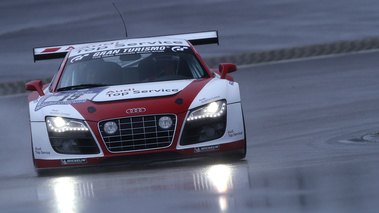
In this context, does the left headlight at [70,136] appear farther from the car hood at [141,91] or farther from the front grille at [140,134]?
the car hood at [141,91]

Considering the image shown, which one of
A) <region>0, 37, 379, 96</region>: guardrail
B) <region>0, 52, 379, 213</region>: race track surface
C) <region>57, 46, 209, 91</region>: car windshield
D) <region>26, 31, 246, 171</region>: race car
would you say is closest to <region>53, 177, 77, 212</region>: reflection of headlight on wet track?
<region>0, 52, 379, 213</region>: race track surface

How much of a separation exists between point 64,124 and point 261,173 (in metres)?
1.87

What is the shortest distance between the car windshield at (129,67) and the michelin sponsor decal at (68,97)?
0.27 m

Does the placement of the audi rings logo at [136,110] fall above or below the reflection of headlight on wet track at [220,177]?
above

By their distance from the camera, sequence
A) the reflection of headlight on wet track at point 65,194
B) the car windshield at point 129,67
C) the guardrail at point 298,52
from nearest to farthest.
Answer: the reflection of headlight on wet track at point 65,194, the car windshield at point 129,67, the guardrail at point 298,52

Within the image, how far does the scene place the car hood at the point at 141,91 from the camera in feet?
24.7

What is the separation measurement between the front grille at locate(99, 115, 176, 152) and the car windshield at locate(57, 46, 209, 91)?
41.8 inches

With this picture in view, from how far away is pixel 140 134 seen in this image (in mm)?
7359

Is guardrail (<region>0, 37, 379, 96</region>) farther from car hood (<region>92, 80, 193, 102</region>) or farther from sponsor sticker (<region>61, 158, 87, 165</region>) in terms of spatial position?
sponsor sticker (<region>61, 158, 87, 165</region>)

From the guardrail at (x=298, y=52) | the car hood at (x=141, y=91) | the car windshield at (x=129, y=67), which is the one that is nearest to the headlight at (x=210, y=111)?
the car hood at (x=141, y=91)

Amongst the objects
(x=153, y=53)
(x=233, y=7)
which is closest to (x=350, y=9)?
(x=233, y=7)

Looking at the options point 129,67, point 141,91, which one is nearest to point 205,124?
point 141,91

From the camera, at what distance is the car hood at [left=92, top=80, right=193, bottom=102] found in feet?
24.7

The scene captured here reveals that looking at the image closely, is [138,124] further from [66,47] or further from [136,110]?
[66,47]
